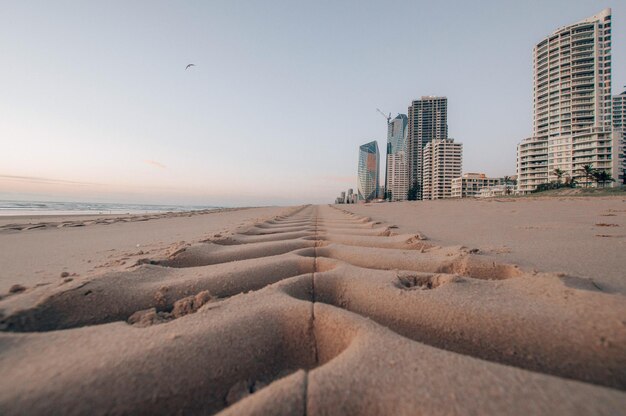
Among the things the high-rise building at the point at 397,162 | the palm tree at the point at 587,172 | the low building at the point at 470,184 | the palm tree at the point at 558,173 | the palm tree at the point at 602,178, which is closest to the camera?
the palm tree at the point at 602,178

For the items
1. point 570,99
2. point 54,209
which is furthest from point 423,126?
point 54,209

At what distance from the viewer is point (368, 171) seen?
365ft

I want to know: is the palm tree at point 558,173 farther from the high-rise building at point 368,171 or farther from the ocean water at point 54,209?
the high-rise building at point 368,171

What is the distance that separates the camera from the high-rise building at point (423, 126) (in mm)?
84750

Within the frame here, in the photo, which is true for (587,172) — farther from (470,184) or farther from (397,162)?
(397,162)

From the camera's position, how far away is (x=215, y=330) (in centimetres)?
72

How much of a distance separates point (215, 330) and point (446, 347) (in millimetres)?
557

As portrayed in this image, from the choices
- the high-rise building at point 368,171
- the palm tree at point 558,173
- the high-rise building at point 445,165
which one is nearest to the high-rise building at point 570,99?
the palm tree at point 558,173

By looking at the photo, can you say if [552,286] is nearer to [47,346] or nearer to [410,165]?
[47,346]

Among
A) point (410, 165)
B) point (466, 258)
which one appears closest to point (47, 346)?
point (466, 258)

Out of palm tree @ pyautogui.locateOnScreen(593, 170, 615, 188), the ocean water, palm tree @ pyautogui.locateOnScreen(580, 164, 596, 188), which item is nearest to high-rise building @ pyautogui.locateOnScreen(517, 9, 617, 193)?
palm tree @ pyautogui.locateOnScreen(580, 164, 596, 188)

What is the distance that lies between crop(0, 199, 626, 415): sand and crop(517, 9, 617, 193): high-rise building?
177ft

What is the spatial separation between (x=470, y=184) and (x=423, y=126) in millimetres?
28213

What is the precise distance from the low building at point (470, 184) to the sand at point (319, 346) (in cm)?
6969
